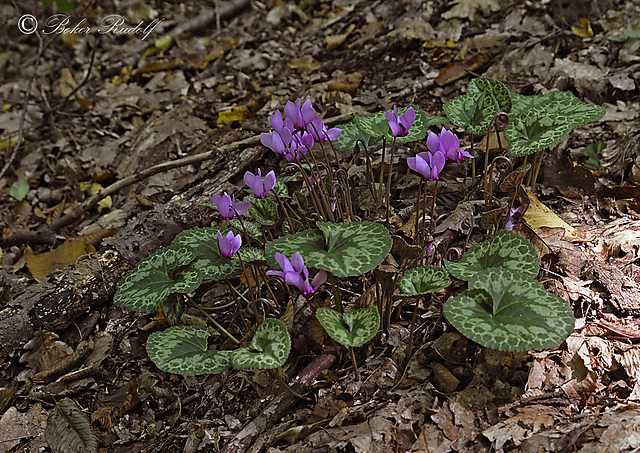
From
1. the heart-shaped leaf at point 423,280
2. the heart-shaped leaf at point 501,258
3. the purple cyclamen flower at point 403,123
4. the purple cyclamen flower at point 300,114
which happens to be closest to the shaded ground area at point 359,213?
the heart-shaped leaf at point 501,258

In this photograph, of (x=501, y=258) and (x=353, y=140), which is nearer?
(x=501, y=258)

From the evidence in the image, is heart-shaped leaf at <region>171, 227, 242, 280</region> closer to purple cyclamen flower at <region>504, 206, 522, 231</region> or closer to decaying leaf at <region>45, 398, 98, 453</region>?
decaying leaf at <region>45, 398, 98, 453</region>

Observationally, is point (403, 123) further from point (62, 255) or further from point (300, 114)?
point (62, 255)

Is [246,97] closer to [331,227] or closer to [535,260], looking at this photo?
[331,227]

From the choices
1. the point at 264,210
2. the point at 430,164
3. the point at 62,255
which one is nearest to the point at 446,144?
the point at 430,164

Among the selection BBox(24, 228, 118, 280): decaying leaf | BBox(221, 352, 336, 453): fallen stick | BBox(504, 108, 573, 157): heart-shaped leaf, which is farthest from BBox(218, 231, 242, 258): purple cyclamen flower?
BBox(24, 228, 118, 280): decaying leaf

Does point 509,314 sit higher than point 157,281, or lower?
lower

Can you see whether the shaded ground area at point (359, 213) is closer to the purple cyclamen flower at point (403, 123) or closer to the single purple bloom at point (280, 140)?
the purple cyclamen flower at point (403, 123)
